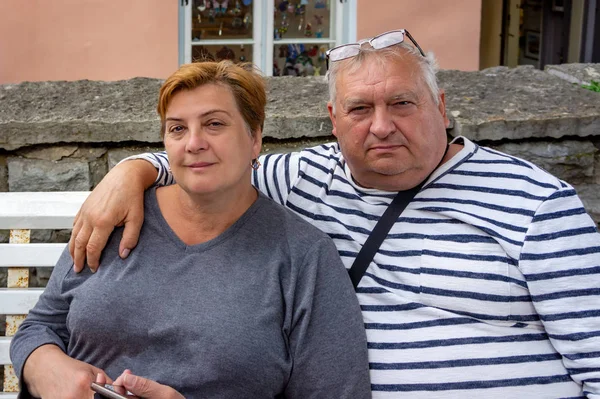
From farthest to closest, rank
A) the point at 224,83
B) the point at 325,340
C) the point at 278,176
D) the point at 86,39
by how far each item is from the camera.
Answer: the point at 86,39 < the point at 278,176 < the point at 224,83 < the point at 325,340

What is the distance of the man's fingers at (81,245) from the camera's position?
244 cm

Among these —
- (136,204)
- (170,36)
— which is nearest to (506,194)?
(136,204)

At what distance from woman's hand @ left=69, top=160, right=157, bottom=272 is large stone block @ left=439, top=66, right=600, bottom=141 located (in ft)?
3.88

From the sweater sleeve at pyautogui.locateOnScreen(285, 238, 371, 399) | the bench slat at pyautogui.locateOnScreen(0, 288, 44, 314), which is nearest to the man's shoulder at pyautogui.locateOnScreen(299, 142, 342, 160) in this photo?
the sweater sleeve at pyautogui.locateOnScreen(285, 238, 371, 399)

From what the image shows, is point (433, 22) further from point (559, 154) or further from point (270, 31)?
point (559, 154)

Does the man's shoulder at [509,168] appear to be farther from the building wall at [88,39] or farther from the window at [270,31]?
the window at [270,31]

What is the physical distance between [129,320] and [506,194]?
109cm

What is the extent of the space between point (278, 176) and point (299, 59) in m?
3.81

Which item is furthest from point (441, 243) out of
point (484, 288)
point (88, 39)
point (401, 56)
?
point (88, 39)

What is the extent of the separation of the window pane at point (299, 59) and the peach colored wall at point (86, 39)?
2.65ft

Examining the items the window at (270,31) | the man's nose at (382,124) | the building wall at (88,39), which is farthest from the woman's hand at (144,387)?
the window at (270,31)

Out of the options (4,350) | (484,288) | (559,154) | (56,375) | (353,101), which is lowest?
(4,350)

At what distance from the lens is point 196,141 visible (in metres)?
2.33

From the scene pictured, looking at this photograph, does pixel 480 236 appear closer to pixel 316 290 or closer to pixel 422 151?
pixel 422 151
